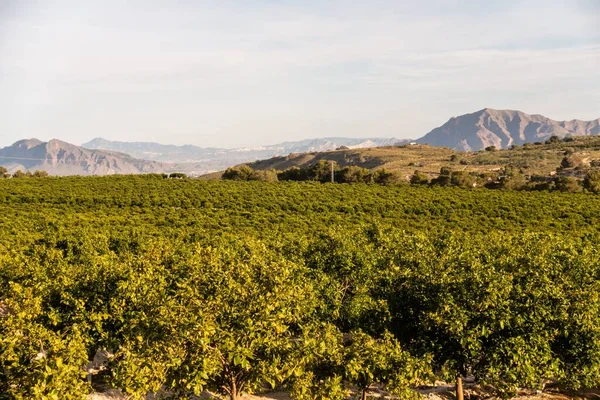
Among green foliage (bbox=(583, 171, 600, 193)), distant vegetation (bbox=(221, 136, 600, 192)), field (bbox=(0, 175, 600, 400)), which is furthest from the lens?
distant vegetation (bbox=(221, 136, 600, 192))

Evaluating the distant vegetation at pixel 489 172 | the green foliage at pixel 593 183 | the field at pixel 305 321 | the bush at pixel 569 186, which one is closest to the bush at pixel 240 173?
the distant vegetation at pixel 489 172

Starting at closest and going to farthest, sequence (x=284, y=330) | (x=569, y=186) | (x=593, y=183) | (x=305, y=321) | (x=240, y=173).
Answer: (x=284, y=330) → (x=305, y=321) → (x=569, y=186) → (x=593, y=183) → (x=240, y=173)

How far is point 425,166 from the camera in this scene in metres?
161

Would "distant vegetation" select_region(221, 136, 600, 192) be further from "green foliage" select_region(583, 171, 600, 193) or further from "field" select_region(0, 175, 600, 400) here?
"field" select_region(0, 175, 600, 400)

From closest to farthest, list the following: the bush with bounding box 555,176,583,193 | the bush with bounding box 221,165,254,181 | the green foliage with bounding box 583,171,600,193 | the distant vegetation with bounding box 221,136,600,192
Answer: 1. the green foliage with bounding box 583,171,600,193
2. the bush with bounding box 555,176,583,193
3. the distant vegetation with bounding box 221,136,600,192
4. the bush with bounding box 221,165,254,181

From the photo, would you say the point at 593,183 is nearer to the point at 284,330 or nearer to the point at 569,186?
the point at 569,186

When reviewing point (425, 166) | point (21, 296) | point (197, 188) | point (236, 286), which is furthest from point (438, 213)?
point (425, 166)

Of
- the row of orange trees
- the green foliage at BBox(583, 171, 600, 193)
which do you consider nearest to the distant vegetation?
the green foliage at BBox(583, 171, 600, 193)

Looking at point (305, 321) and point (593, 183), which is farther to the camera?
point (593, 183)

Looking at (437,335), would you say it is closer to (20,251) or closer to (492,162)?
(20,251)

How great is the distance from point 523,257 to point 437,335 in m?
9.66

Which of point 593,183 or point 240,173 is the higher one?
point 240,173

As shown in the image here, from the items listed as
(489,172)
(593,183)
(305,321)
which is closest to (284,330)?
(305,321)

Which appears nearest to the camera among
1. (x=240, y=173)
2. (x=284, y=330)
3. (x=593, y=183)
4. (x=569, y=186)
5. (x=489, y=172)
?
(x=284, y=330)
